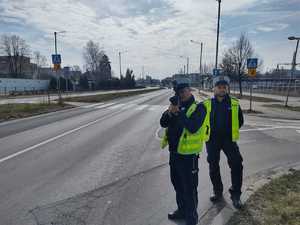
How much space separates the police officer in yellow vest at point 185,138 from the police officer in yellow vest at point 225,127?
0.77 metres

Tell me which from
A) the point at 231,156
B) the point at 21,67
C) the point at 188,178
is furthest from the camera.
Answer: the point at 21,67

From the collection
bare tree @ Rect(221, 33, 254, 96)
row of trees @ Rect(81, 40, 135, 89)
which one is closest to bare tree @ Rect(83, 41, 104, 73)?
row of trees @ Rect(81, 40, 135, 89)

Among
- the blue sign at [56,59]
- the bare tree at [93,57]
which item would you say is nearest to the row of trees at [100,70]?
the bare tree at [93,57]

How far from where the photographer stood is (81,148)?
26.7ft

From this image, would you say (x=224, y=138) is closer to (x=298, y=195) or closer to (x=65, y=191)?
(x=298, y=195)

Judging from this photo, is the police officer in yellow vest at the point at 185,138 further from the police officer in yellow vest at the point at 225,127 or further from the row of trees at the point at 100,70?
the row of trees at the point at 100,70

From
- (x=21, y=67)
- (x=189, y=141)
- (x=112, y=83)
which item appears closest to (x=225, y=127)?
(x=189, y=141)

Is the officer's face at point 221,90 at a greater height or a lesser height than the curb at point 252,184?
greater

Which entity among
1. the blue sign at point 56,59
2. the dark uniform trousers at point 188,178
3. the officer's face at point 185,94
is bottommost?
the dark uniform trousers at point 188,178

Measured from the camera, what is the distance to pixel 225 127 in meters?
4.28

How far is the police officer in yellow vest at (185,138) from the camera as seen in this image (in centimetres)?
337

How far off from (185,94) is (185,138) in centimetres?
55

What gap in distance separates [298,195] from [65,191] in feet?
12.6

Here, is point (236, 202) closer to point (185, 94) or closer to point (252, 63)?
point (185, 94)
